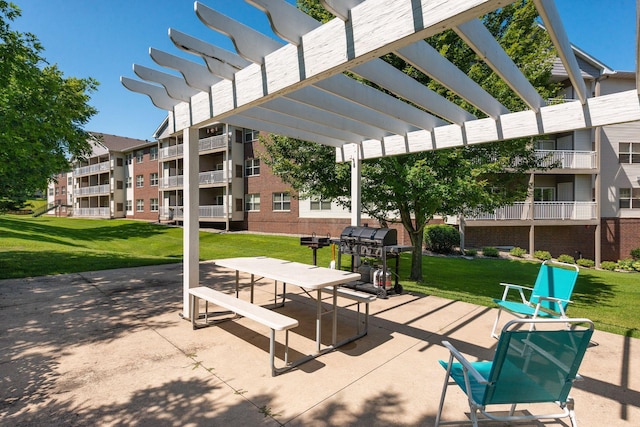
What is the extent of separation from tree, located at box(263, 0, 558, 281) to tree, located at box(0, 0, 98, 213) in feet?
23.0

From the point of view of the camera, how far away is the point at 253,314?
3.77 meters

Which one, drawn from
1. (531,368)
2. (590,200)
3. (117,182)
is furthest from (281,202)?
(117,182)

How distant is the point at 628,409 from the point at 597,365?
945 millimetres

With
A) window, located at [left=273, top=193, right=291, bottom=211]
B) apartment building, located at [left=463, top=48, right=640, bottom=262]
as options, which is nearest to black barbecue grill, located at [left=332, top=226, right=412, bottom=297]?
apartment building, located at [left=463, top=48, right=640, bottom=262]

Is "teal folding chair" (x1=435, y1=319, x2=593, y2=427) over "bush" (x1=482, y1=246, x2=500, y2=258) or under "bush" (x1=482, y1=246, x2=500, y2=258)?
over

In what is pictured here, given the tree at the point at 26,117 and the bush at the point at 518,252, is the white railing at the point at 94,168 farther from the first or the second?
the bush at the point at 518,252

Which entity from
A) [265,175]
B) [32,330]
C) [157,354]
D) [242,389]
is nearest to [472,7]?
Answer: [242,389]

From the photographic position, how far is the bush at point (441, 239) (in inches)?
631

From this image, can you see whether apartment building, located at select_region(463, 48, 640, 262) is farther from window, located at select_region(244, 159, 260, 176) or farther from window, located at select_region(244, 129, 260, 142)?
window, located at select_region(244, 129, 260, 142)

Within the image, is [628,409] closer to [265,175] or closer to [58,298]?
[58,298]

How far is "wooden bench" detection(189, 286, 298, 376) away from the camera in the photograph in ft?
11.3

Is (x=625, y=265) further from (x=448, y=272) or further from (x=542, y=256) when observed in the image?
(x=448, y=272)

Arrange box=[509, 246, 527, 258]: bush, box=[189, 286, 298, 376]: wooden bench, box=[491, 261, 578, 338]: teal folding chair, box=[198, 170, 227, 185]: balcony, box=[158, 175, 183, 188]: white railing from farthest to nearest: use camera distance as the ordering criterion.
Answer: box=[158, 175, 183, 188]: white railing, box=[198, 170, 227, 185]: balcony, box=[509, 246, 527, 258]: bush, box=[491, 261, 578, 338]: teal folding chair, box=[189, 286, 298, 376]: wooden bench

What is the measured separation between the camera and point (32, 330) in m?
4.73
